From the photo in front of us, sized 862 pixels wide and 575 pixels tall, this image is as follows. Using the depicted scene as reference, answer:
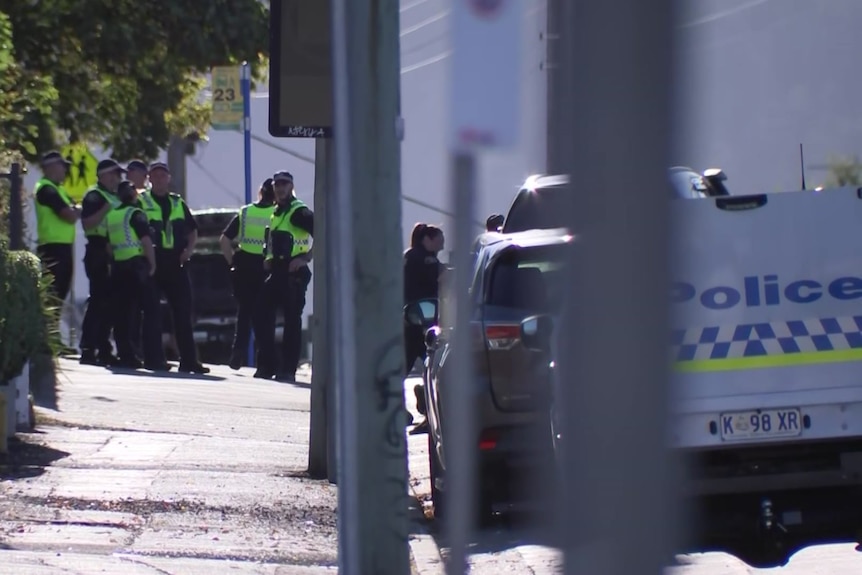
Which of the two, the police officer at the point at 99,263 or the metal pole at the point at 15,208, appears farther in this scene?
the police officer at the point at 99,263

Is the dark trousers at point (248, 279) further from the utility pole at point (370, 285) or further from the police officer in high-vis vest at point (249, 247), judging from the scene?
the utility pole at point (370, 285)

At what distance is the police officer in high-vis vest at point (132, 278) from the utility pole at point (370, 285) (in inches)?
302

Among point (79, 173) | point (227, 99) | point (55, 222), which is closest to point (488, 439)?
point (55, 222)

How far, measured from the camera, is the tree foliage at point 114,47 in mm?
16844

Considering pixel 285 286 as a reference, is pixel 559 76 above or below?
below

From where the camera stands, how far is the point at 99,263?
13945 millimetres

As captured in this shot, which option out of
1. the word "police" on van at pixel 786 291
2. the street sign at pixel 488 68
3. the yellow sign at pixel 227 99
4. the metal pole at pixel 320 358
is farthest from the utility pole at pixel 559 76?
the yellow sign at pixel 227 99

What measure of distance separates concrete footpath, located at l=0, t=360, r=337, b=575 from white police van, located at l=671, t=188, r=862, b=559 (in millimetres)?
1900

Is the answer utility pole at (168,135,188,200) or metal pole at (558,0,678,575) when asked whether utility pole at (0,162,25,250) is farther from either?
utility pole at (168,135,188,200)

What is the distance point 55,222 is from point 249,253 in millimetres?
1975

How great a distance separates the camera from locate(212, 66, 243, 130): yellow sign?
21.1 meters

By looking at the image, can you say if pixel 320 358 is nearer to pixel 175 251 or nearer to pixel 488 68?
pixel 175 251

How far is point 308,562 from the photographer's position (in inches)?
269

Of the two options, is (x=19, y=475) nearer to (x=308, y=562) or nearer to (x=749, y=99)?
(x=308, y=562)
